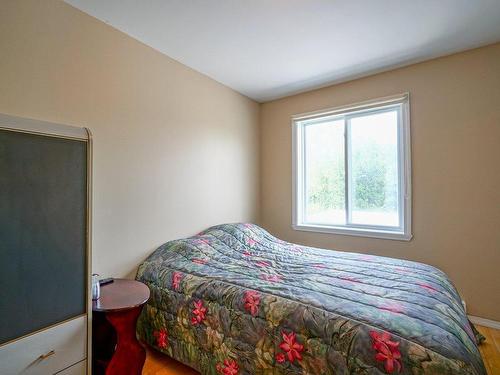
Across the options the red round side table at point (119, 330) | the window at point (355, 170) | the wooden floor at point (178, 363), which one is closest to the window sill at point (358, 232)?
the window at point (355, 170)

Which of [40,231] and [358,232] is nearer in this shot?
[40,231]

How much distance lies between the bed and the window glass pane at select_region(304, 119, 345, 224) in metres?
1.01

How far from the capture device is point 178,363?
1.78 metres

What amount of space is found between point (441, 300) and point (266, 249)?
4.61ft

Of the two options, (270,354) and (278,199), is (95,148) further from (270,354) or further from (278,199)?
(278,199)

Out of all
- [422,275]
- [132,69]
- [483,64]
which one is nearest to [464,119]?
[483,64]

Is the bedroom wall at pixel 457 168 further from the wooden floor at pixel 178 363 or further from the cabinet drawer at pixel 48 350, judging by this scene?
the cabinet drawer at pixel 48 350

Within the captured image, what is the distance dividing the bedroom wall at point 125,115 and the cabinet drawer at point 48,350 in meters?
0.65

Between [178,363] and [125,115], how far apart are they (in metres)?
1.90

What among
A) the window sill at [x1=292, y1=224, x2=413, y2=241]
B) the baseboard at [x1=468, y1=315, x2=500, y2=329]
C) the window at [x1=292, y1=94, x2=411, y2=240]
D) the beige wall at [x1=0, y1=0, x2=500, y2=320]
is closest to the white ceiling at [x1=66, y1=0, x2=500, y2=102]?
the beige wall at [x1=0, y1=0, x2=500, y2=320]

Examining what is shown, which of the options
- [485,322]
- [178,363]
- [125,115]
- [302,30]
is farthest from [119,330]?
[485,322]

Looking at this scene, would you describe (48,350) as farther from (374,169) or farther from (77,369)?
(374,169)

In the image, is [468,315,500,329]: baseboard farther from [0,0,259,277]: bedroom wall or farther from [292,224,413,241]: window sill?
[0,0,259,277]: bedroom wall

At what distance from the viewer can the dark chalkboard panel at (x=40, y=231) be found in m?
1.05
